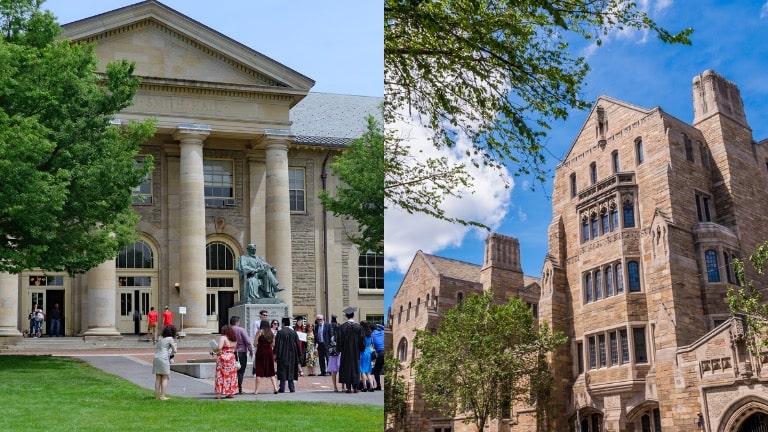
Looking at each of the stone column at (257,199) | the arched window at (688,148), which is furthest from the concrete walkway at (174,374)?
the stone column at (257,199)

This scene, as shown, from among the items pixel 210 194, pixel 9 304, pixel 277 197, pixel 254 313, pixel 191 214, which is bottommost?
pixel 254 313

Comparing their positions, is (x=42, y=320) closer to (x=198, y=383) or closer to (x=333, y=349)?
(x=198, y=383)

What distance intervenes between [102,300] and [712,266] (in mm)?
23252

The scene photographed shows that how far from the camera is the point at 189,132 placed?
2994 centimetres

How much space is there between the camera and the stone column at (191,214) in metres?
29.8

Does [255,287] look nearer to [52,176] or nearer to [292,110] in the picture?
[52,176]

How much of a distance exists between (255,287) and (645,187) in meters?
13.5

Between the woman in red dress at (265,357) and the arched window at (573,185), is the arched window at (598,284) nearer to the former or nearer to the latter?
the arched window at (573,185)

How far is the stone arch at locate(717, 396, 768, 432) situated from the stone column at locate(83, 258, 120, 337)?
1930 centimetres

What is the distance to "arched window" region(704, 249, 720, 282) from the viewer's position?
16.9 feet

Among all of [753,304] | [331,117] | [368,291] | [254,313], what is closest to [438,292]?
[753,304]

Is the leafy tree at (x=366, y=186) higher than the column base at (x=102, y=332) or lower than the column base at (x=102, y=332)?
higher

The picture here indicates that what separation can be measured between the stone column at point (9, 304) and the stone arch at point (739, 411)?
1747 cm

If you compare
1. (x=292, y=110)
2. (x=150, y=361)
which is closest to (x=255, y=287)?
(x=150, y=361)
